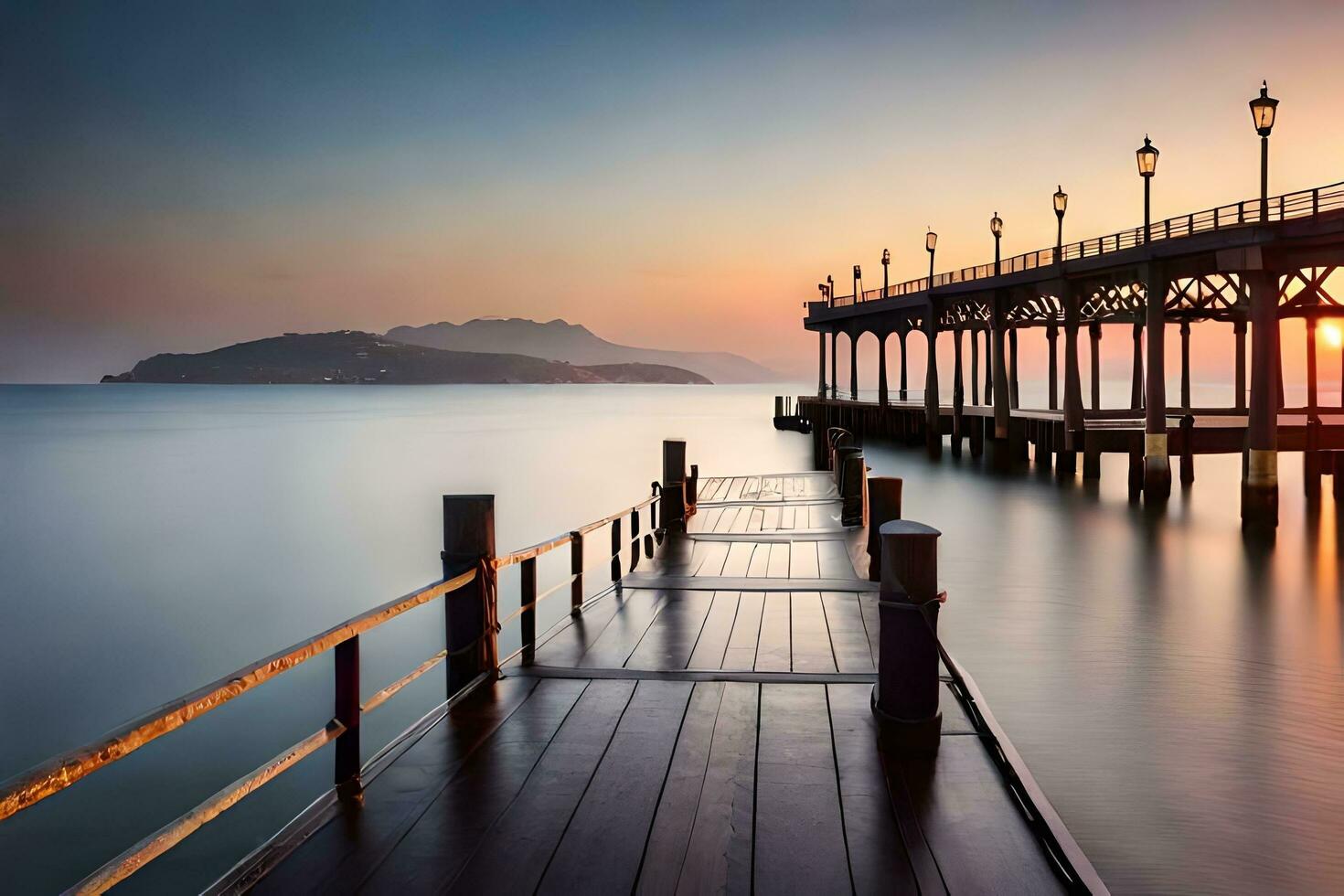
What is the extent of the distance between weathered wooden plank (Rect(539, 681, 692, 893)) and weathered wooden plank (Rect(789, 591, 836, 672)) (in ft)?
4.50

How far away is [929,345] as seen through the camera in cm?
4716

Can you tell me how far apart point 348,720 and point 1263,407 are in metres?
23.3

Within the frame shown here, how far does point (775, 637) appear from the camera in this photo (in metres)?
7.52

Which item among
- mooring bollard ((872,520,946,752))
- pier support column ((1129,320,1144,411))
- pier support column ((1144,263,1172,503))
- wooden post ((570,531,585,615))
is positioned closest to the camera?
mooring bollard ((872,520,946,752))

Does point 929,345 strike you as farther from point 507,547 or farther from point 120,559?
point 120,559

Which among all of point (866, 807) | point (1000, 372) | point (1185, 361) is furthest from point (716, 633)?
point (1185, 361)

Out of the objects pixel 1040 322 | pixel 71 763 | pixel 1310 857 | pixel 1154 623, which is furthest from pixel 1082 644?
pixel 1040 322

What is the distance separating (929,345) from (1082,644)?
1411 inches

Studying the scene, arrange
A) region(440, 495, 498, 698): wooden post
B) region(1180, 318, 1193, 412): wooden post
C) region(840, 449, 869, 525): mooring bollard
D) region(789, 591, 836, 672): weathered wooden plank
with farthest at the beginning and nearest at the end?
region(1180, 318, 1193, 412): wooden post → region(840, 449, 869, 525): mooring bollard → region(789, 591, 836, 672): weathered wooden plank → region(440, 495, 498, 698): wooden post

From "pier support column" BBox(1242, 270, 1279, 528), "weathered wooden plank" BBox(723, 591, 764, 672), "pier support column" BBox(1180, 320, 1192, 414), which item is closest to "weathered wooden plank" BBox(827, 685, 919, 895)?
"weathered wooden plank" BBox(723, 591, 764, 672)

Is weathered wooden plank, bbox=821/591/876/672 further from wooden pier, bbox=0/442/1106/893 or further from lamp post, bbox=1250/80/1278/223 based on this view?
lamp post, bbox=1250/80/1278/223

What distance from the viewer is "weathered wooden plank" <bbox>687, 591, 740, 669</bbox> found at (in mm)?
6775

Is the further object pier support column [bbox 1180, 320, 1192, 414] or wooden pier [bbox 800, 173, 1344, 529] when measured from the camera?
pier support column [bbox 1180, 320, 1192, 414]

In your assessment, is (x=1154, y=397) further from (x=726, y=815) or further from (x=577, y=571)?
(x=726, y=815)
